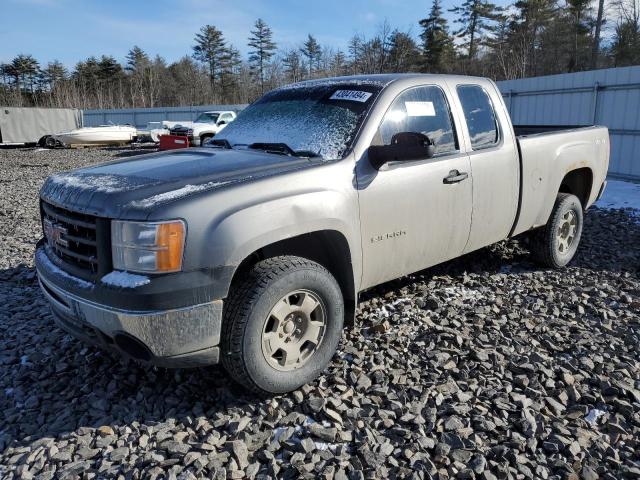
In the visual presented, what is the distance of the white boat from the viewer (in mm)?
26250

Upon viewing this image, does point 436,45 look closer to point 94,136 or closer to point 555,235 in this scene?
point 94,136

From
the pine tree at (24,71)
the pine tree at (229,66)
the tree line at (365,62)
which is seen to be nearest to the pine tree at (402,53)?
the tree line at (365,62)

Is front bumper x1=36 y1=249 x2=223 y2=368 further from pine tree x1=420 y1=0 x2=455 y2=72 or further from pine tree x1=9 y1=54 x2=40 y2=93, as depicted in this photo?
pine tree x1=9 y1=54 x2=40 y2=93

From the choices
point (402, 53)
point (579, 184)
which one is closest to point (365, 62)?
point (402, 53)

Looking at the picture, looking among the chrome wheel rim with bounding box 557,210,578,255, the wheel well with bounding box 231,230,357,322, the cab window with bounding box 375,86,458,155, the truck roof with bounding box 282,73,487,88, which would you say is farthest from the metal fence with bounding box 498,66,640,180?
the wheel well with bounding box 231,230,357,322

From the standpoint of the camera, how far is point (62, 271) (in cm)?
284

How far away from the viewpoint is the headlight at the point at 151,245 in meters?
2.42

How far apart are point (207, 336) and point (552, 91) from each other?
12702 mm

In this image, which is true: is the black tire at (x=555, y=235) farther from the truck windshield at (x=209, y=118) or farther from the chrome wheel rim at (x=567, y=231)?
the truck windshield at (x=209, y=118)

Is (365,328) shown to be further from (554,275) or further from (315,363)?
(554,275)

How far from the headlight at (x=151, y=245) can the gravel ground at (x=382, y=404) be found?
92 centimetres

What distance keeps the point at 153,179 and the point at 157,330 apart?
883 millimetres

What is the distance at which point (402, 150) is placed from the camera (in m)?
3.06

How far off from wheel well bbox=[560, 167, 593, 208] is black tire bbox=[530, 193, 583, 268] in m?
0.31
